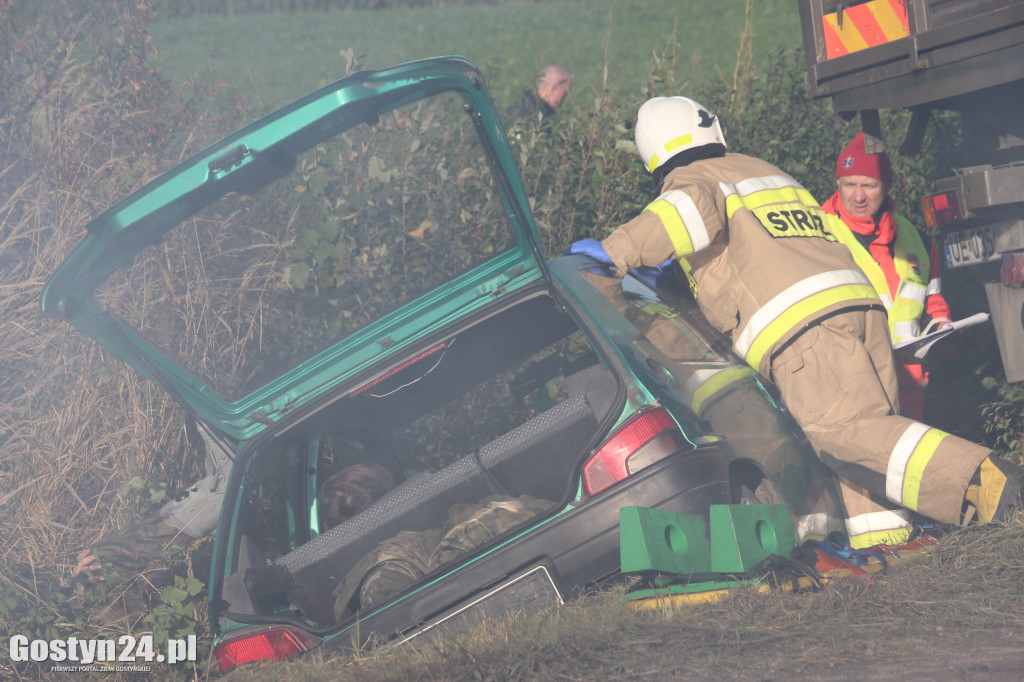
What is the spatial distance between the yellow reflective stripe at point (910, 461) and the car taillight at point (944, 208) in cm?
101

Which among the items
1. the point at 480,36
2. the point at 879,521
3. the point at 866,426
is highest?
the point at 480,36

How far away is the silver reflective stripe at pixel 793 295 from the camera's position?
11.0ft

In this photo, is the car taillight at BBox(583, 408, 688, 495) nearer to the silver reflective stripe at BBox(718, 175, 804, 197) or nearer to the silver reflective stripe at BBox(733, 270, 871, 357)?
the silver reflective stripe at BBox(733, 270, 871, 357)

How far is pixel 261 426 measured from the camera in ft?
11.3

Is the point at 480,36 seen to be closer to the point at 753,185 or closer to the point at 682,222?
the point at 753,185

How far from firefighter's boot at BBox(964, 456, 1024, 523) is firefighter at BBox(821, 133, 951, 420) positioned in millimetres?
1143

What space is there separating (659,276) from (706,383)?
3.34 feet

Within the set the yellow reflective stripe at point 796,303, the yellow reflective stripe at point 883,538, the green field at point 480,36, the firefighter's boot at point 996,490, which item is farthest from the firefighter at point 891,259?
the green field at point 480,36

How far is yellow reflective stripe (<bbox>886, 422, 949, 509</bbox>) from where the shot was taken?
3057 mm

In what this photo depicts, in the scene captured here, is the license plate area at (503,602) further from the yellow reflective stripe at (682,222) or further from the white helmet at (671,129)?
the white helmet at (671,129)

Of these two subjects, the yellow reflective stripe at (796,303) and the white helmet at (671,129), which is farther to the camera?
the white helmet at (671,129)

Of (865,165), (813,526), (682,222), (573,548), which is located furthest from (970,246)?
(573,548)

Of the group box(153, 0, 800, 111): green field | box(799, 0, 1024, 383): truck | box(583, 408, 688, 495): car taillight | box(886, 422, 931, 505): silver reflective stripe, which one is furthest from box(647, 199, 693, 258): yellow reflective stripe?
box(153, 0, 800, 111): green field

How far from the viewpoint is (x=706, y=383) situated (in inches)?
121
